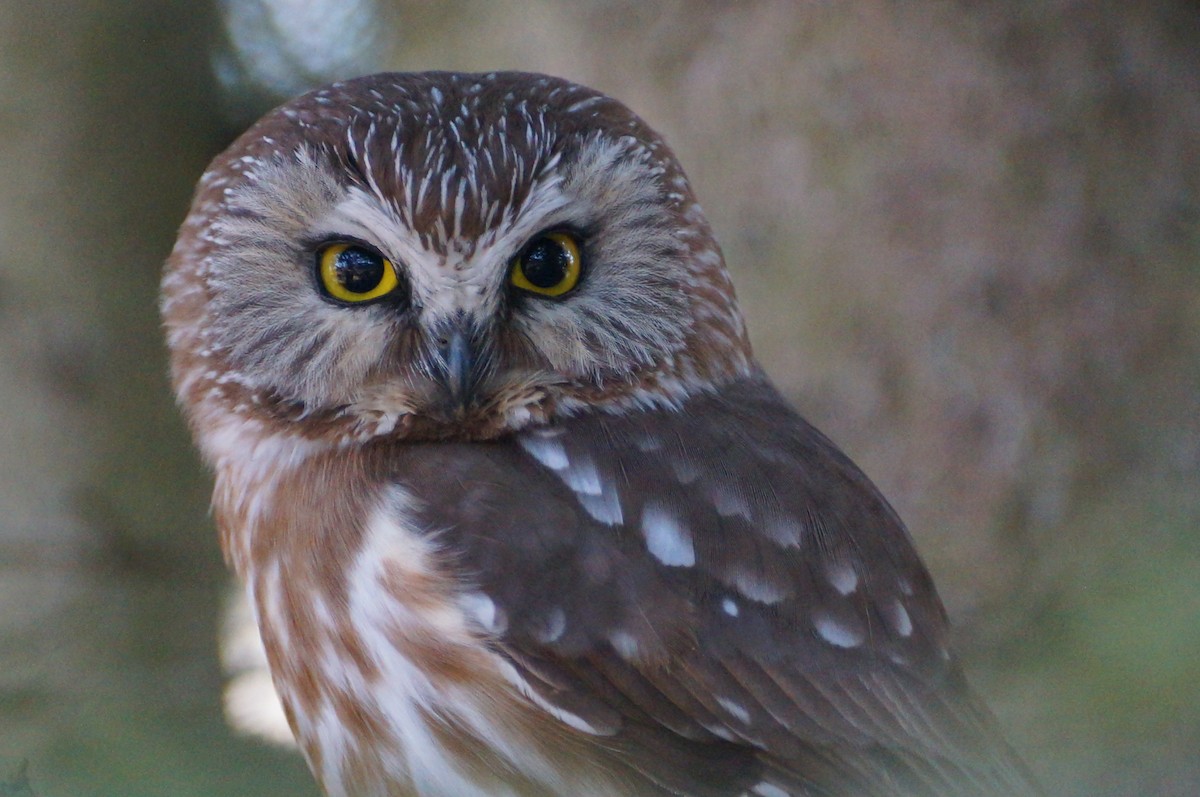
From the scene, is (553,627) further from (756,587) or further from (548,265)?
(548,265)

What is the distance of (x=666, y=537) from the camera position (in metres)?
1.85

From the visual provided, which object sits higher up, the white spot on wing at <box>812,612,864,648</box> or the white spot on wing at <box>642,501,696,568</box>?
the white spot on wing at <box>642,501,696,568</box>

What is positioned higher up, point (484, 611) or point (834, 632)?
point (834, 632)

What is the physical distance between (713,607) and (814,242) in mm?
2176

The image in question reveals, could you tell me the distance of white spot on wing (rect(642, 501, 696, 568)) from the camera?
6.00 ft

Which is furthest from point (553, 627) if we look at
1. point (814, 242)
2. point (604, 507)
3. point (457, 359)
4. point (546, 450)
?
point (814, 242)

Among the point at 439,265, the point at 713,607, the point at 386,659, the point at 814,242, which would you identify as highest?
the point at 814,242

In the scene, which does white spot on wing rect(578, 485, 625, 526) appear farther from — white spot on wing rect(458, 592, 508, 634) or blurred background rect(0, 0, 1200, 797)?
blurred background rect(0, 0, 1200, 797)

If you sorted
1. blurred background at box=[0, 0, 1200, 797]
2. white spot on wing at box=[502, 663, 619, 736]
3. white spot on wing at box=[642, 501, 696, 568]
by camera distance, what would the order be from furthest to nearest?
blurred background at box=[0, 0, 1200, 797], white spot on wing at box=[642, 501, 696, 568], white spot on wing at box=[502, 663, 619, 736]

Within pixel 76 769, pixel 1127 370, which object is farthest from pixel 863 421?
pixel 76 769

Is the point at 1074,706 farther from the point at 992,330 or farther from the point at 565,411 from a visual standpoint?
the point at 992,330

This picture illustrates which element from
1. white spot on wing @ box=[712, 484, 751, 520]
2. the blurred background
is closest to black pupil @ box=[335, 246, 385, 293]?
white spot on wing @ box=[712, 484, 751, 520]

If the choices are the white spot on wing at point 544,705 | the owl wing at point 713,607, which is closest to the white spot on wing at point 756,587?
the owl wing at point 713,607

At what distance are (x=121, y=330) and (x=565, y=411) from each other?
2.05 m
